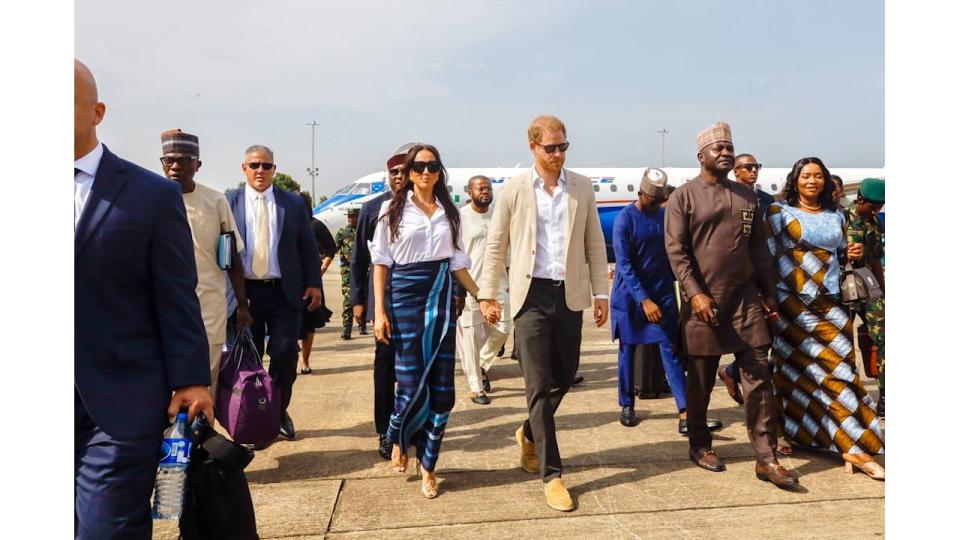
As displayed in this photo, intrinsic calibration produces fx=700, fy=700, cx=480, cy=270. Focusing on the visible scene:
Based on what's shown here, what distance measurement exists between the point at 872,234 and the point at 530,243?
301 centimetres

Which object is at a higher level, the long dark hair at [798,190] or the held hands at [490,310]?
the long dark hair at [798,190]

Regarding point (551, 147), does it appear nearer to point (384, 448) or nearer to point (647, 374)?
point (384, 448)

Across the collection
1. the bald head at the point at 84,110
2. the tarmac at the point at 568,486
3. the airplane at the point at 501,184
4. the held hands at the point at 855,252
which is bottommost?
the tarmac at the point at 568,486

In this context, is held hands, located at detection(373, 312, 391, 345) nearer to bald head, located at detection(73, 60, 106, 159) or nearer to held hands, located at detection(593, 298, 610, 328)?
held hands, located at detection(593, 298, 610, 328)

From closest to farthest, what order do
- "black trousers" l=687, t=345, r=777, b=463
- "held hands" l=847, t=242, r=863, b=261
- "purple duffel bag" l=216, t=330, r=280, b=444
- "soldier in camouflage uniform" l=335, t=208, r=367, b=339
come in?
"purple duffel bag" l=216, t=330, r=280, b=444 → "black trousers" l=687, t=345, r=777, b=463 → "held hands" l=847, t=242, r=863, b=261 → "soldier in camouflage uniform" l=335, t=208, r=367, b=339

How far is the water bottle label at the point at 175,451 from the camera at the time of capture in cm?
225

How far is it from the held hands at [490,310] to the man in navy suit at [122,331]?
2101 millimetres

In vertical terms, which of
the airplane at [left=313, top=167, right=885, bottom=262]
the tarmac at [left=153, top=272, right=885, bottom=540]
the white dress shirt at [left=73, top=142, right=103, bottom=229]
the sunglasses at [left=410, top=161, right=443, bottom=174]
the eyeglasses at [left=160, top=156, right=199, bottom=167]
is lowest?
the tarmac at [left=153, top=272, right=885, bottom=540]

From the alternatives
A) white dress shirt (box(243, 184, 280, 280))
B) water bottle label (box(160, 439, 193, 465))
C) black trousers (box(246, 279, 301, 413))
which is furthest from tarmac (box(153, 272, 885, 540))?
water bottle label (box(160, 439, 193, 465))

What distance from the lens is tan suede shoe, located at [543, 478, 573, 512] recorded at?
149 inches

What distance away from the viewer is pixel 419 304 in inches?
163

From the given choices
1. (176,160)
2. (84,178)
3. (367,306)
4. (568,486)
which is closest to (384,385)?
(367,306)

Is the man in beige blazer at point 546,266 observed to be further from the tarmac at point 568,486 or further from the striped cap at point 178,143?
the striped cap at point 178,143

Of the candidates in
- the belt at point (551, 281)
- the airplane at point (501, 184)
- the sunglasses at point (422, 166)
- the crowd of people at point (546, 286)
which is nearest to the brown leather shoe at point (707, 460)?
the crowd of people at point (546, 286)
